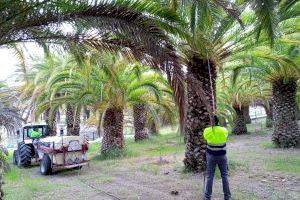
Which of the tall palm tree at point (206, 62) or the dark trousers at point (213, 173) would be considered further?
the tall palm tree at point (206, 62)

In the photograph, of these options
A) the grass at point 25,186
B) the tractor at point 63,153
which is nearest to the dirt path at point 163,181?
the grass at point 25,186

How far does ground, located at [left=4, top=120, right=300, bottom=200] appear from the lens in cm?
892

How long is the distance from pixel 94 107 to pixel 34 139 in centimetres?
301

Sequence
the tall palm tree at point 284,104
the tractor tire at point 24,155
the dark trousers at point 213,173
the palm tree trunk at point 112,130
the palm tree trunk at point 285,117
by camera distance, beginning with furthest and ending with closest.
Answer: the palm tree trunk at point 112,130 < the tractor tire at point 24,155 < the palm tree trunk at point 285,117 < the tall palm tree at point 284,104 < the dark trousers at point 213,173

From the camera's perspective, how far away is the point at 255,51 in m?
12.4

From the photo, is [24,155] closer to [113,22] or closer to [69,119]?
[69,119]

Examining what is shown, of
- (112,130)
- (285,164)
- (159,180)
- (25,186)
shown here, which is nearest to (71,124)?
(112,130)

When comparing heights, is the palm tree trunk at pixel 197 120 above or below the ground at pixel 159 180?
above

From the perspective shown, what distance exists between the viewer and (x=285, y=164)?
11.7 m

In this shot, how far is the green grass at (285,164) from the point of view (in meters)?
10.8

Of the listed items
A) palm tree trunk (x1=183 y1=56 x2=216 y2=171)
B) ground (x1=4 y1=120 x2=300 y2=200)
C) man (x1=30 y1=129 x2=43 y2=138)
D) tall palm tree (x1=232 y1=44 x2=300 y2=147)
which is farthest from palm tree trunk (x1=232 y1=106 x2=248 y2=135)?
palm tree trunk (x1=183 y1=56 x2=216 y2=171)

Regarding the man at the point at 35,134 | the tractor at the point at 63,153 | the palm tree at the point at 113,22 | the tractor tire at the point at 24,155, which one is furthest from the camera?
the man at the point at 35,134

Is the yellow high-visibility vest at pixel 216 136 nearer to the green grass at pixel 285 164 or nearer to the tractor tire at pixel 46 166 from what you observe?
the green grass at pixel 285 164

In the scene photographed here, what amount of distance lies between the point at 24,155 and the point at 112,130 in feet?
12.3
